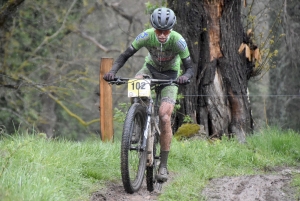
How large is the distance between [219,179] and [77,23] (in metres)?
15.3

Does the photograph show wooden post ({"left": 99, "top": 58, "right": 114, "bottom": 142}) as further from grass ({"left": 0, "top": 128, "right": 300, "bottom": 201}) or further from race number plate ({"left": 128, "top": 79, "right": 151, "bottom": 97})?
race number plate ({"left": 128, "top": 79, "right": 151, "bottom": 97})

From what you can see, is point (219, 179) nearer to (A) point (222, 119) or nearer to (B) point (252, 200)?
(B) point (252, 200)

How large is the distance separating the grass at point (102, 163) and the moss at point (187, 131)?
24.9 inches

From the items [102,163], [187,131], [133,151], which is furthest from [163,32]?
[187,131]

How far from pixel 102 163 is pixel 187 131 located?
3.15 m

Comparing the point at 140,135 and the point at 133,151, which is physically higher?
the point at 140,135

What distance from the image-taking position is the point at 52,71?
21406 mm

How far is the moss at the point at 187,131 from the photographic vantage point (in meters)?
10.3

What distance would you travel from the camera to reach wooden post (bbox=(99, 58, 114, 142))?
9492mm

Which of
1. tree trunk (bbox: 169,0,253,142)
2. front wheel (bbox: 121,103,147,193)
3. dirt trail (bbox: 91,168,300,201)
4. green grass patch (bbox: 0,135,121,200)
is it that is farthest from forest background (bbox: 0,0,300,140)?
front wheel (bbox: 121,103,147,193)

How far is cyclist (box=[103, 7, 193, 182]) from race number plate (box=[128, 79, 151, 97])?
0.92ft

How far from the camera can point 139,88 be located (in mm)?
6660

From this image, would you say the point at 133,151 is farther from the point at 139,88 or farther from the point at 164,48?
the point at 164,48

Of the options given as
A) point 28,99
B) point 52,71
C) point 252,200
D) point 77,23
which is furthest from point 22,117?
point 252,200
